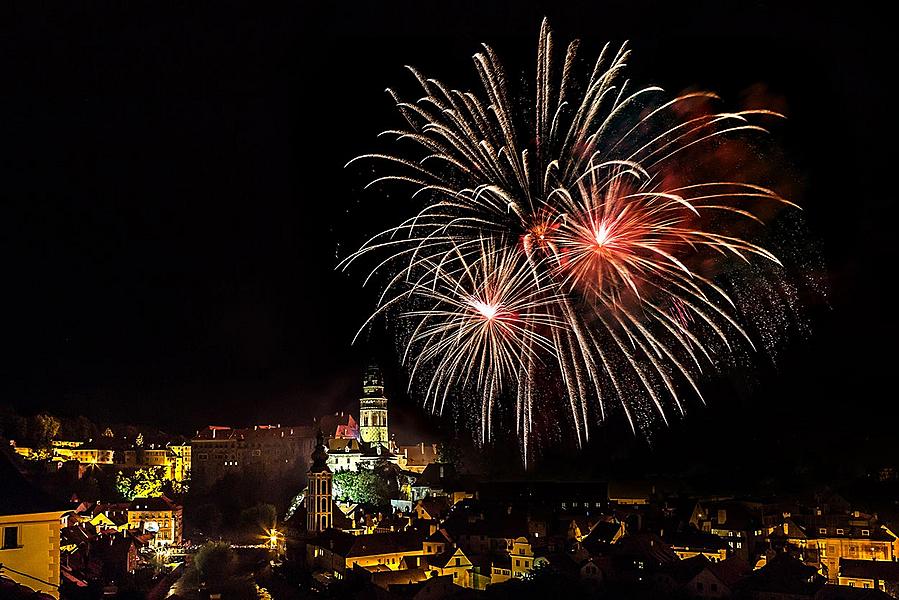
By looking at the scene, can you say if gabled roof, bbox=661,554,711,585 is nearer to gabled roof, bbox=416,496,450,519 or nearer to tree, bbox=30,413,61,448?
gabled roof, bbox=416,496,450,519

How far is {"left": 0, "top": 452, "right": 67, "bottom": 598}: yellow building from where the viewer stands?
421 centimetres

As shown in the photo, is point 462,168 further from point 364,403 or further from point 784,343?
point 364,403

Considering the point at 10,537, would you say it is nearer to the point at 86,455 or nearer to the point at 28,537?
the point at 28,537

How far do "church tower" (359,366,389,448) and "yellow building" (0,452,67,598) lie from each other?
89.9ft

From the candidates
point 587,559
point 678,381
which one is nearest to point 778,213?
point 587,559

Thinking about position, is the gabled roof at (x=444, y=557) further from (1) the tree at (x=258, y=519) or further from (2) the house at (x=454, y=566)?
(1) the tree at (x=258, y=519)

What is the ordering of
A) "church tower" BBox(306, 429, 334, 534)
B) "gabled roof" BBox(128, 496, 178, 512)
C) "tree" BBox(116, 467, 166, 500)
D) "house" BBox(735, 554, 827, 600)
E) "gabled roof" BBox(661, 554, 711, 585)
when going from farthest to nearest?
"tree" BBox(116, 467, 166, 500) < "gabled roof" BBox(128, 496, 178, 512) < "church tower" BBox(306, 429, 334, 534) < "gabled roof" BBox(661, 554, 711, 585) < "house" BBox(735, 554, 827, 600)

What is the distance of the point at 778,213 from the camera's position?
931 cm

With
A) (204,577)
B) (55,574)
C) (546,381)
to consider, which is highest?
(546,381)

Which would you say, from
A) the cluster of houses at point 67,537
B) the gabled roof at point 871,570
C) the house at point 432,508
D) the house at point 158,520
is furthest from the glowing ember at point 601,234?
the house at point 158,520

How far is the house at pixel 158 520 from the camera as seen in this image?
2319 cm

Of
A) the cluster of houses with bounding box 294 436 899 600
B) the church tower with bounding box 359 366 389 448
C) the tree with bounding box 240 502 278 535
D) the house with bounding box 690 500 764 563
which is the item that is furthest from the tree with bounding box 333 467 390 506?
the house with bounding box 690 500 764 563

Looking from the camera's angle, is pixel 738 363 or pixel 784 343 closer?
pixel 784 343

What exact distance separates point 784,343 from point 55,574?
58.0 feet
